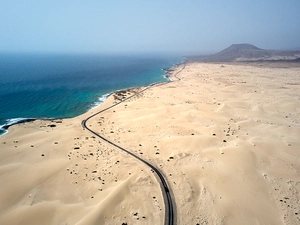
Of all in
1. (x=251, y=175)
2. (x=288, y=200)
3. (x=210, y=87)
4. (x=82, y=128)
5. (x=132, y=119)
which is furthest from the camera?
(x=210, y=87)

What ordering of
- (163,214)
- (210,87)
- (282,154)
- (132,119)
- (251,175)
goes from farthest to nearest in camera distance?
(210,87) < (132,119) < (282,154) < (251,175) < (163,214)

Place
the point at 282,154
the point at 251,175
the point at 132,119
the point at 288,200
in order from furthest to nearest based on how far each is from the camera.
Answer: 1. the point at 132,119
2. the point at 282,154
3. the point at 251,175
4. the point at 288,200

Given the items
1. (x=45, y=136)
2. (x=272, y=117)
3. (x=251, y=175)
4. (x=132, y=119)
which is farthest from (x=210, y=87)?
(x=45, y=136)

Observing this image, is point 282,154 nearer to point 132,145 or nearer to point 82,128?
point 132,145

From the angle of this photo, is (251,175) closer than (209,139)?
Yes

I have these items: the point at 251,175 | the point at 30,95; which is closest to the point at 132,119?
the point at 251,175

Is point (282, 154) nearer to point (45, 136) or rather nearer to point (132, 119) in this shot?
point (132, 119)
